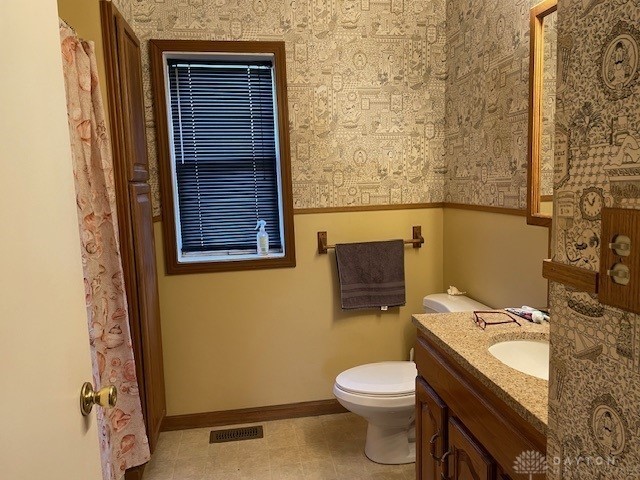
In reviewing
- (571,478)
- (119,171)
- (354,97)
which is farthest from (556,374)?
(354,97)

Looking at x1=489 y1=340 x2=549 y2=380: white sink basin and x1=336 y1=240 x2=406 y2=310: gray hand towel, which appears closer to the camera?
x1=489 y1=340 x2=549 y2=380: white sink basin

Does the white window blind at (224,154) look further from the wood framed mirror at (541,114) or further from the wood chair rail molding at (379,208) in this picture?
the wood framed mirror at (541,114)

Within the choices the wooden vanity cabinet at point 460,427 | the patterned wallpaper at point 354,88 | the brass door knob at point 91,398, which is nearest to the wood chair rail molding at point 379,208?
the patterned wallpaper at point 354,88

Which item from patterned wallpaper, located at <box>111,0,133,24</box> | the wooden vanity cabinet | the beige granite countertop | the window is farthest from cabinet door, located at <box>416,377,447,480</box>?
patterned wallpaper, located at <box>111,0,133,24</box>

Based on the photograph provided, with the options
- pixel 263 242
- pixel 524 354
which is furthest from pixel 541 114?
pixel 263 242

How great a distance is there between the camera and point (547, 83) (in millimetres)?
1715

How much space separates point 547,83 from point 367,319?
1589 mm

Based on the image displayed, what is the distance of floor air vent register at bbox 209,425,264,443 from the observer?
2.51 meters

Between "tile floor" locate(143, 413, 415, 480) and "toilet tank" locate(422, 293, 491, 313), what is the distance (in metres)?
0.79

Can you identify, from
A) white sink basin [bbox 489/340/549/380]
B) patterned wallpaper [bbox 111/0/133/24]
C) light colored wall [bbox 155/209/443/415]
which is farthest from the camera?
light colored wall [bbox 155/209/443/415]

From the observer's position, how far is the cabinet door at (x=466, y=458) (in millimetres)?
1128

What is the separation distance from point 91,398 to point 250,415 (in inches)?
73.9

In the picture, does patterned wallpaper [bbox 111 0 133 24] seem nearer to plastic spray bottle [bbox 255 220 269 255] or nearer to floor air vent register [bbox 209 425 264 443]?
plastic spray bottle [bbox 255 220 269 255]

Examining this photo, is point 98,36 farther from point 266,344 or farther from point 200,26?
point 266,344
